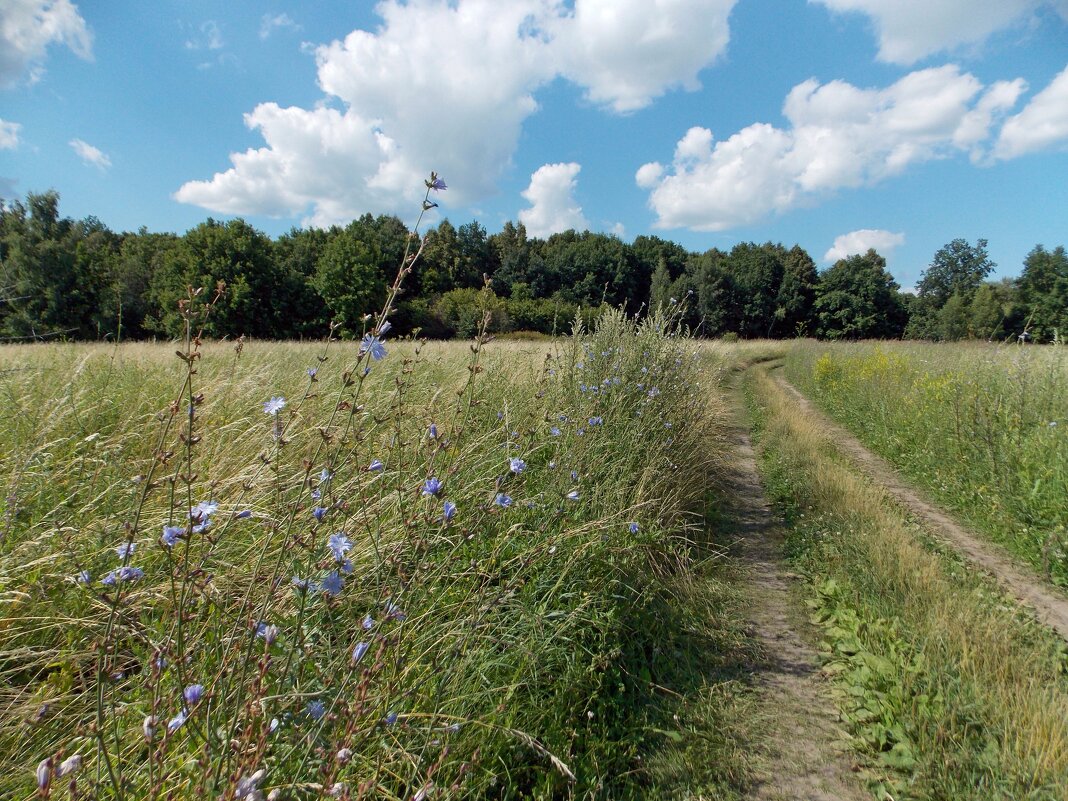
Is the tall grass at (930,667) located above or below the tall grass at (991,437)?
below

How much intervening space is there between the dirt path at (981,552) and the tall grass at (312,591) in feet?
8.08

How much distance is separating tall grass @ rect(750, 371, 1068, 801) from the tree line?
12500 millimetres

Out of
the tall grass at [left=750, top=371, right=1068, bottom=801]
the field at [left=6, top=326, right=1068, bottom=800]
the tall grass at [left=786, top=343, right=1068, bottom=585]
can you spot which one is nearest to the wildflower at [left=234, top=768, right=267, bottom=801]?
the field at [left=6, top=326, right=1068, bottom=800]

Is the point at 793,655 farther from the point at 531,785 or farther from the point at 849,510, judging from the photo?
the point at 849,510

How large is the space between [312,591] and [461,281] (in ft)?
181

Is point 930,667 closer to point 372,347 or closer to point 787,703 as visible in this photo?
point 787,703

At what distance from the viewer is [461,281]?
5453cm

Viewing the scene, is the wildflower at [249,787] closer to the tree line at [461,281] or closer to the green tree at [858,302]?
the tree line at [461,281]

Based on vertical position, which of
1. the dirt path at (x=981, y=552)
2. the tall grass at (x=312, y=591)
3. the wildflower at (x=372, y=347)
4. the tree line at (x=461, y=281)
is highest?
the tree line at (x=461, y=281)

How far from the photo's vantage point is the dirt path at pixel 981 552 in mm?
3557

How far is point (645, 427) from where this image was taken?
446 cm

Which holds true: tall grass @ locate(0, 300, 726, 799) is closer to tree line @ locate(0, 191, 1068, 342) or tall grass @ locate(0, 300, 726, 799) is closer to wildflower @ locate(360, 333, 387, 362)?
wildflower @ locate(360, 333, 387, 362)

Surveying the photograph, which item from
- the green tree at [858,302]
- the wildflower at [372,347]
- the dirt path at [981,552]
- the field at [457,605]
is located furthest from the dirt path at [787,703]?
the green tree at [858,302]

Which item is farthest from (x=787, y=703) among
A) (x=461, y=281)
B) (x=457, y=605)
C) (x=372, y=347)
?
(x=461, y=281)
